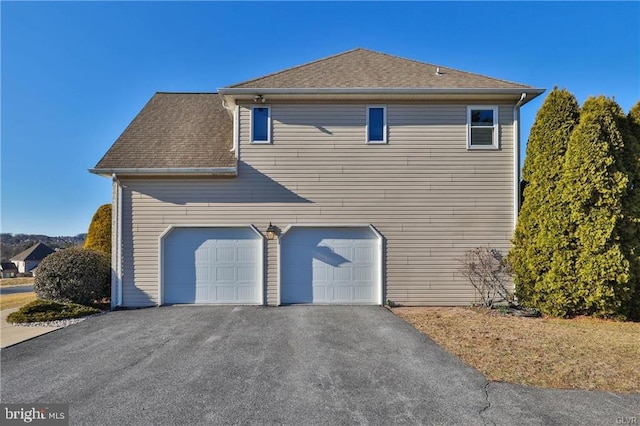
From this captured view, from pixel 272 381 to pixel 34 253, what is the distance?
51.3 metres

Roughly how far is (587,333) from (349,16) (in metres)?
10.3

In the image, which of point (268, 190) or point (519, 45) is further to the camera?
point (519, 45)

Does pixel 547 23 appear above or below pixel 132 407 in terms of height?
above

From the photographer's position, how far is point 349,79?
27.4 ft

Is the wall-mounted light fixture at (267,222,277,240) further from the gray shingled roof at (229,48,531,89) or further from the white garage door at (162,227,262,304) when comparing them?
the gray shingled roof at (229,48,531,89)

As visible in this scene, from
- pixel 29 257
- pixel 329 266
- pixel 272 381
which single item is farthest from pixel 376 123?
pixel 29 257

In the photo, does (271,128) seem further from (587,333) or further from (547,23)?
(547,23)

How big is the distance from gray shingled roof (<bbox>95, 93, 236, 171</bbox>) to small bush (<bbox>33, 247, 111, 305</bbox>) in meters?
2.42

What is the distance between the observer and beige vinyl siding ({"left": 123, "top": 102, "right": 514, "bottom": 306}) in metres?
8.03

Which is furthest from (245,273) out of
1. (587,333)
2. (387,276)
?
(587,333)

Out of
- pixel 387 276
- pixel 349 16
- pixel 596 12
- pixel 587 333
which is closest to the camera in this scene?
pixel 587 333

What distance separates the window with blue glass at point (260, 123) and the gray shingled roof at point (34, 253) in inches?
1775

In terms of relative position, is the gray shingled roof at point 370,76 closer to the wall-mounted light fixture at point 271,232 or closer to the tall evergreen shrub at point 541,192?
the tall evergreen shrub at point 541,192

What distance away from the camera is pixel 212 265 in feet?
26.4
